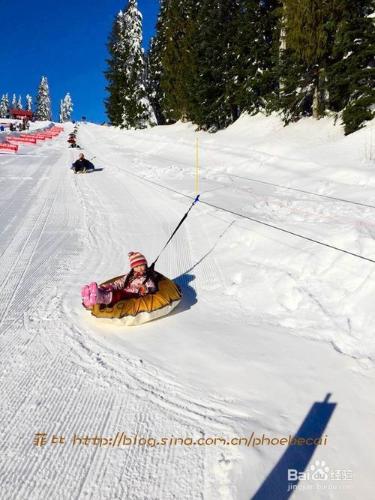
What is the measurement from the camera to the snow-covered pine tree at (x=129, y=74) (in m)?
38.2

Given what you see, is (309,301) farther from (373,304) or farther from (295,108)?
(295,108)

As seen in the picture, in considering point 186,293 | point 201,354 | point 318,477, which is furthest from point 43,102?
point 318,477

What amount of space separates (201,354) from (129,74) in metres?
41.3

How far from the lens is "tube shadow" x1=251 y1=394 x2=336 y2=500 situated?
8.59 ft

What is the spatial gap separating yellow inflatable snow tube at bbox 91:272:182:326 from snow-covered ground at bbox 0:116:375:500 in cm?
14

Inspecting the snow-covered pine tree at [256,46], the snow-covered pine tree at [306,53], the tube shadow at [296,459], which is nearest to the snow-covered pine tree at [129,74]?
the snow-covered pine tree at [256,46]

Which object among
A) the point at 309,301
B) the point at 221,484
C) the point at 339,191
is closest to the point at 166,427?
the point at 221,484

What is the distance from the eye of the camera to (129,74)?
40.9 meters

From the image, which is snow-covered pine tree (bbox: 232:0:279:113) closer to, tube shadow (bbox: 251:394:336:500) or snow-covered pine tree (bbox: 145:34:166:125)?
snow-covered pine tree (bbox: 145:34:166:125)

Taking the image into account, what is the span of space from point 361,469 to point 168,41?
113 ft

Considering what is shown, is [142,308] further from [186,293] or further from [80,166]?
[80,166]

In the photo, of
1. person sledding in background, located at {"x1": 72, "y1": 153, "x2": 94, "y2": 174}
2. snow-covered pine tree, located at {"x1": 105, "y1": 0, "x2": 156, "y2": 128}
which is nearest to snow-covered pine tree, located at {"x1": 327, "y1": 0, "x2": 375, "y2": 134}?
person sledding in background, located at {"x1": 72, "y1": 153, "x2": 94, "y2": 174}

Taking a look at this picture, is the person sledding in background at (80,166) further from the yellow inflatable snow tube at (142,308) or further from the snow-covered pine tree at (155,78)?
the snow-covered pine tree at (155,78)

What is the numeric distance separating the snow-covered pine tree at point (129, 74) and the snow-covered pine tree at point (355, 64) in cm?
2607
